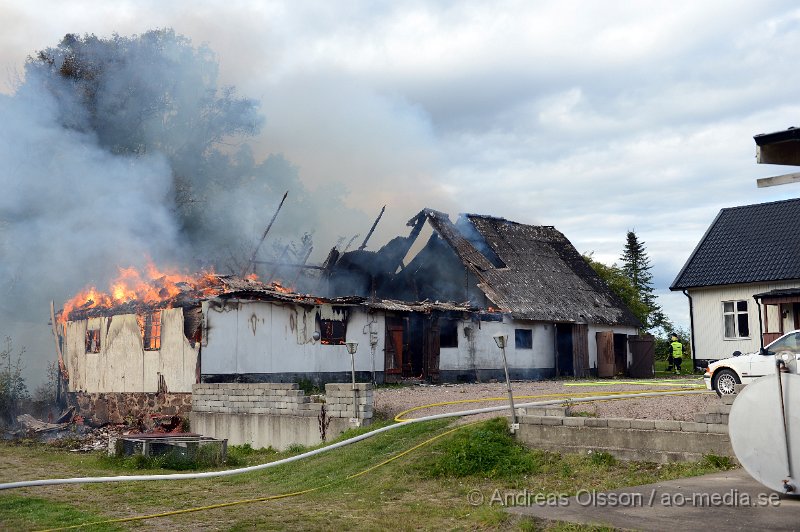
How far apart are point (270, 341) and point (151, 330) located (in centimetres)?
364

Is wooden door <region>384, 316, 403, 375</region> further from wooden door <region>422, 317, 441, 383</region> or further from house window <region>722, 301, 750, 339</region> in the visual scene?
house window <region>722, 301, 750, 339</region>

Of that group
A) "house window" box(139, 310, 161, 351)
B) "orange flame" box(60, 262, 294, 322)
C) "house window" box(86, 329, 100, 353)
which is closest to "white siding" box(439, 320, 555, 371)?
"orange flame" box(60, 262, 294, 322)

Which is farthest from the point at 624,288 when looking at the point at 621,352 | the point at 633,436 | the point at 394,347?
the point at 633,436

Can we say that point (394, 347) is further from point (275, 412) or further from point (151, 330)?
point (275, 412)

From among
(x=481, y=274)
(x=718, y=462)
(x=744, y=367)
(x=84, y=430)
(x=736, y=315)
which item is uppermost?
(x=481, y=274)

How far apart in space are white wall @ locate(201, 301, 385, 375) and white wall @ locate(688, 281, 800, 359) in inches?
571

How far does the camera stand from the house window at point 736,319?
30.6m

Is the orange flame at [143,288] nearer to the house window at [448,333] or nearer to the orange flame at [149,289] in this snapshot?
the orange flame at [149,289]

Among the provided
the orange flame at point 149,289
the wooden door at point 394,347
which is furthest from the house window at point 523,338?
the orange flame at point 149,289

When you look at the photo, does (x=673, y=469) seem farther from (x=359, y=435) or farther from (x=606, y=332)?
(x=606, y=332)

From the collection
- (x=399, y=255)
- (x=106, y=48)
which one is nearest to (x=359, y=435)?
(x=399, y=255)

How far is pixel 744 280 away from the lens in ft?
99.2

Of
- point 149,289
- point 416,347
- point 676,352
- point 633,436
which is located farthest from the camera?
point 676,352

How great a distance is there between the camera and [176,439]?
16578 millimetres
